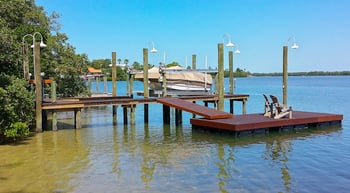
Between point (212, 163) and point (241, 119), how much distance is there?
7.16 m

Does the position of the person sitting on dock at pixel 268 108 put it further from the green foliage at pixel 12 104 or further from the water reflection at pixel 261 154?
the green foliage at pixel 12 104

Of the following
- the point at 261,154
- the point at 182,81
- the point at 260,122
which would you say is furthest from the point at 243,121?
the point at 182,81

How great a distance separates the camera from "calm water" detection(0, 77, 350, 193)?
10.3m

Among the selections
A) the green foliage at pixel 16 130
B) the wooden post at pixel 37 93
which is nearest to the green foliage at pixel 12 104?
the green foliage at pixel 16 130

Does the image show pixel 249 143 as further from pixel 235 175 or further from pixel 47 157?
pixel 47 157

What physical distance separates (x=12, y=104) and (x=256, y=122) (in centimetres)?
1075

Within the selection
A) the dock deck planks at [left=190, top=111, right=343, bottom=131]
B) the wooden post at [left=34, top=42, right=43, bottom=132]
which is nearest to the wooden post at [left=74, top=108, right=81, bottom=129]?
the wooden post at [left=34, top=42, right=43, bottom=132]

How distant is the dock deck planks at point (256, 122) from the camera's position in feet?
59.4

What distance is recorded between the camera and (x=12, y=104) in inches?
624

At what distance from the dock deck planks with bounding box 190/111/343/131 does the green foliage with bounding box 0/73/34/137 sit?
8186 millimetres

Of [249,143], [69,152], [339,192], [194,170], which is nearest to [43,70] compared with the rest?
[69,152]

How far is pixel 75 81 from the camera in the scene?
28.2 m

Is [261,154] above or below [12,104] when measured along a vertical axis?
below

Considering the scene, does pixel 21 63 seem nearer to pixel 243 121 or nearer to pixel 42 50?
pixel 42 50
